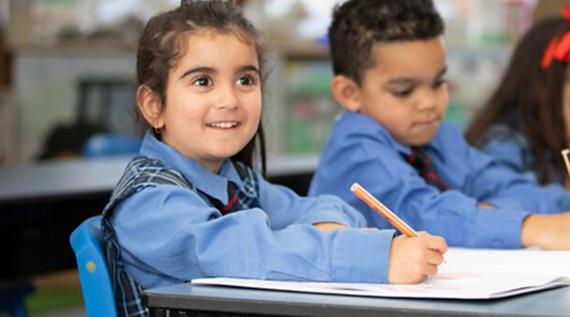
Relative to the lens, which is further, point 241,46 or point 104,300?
point 241,46

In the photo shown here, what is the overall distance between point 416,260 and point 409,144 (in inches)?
27.3

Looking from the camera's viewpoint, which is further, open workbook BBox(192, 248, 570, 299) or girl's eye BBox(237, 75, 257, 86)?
girl's eye BBox(237, 75, 257, 86)

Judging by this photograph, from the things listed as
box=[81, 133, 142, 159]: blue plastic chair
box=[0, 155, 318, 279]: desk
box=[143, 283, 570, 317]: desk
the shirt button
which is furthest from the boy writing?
box=[81, 133, 142, 159]: blue plastic chair

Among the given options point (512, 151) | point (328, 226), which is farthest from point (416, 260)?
point (512, 151)

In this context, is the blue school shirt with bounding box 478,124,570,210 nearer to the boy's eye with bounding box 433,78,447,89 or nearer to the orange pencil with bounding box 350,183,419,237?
the boy's eye with bounding box 433,78,447,89

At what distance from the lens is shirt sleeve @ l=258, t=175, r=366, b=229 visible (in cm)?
144

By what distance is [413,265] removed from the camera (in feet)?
3.67

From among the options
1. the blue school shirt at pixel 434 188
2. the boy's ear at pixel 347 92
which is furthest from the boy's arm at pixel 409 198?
the boy's ear at pixel 347 92

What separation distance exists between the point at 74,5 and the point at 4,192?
3.12m

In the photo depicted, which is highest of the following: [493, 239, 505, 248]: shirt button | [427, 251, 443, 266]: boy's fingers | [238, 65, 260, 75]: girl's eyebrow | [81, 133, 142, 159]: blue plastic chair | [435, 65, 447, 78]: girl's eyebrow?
[238, 65, 260, 75]: girl's eyebrow

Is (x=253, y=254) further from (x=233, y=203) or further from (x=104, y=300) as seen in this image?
(x=233, y=203)

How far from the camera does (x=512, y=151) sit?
2.25 metres

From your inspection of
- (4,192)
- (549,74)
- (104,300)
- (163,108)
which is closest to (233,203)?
(163,108)

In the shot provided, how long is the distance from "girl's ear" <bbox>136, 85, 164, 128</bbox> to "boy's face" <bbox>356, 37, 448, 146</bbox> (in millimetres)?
450
